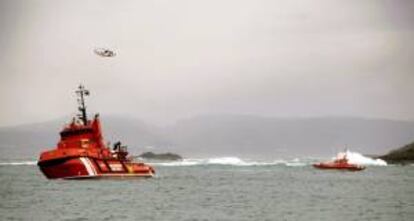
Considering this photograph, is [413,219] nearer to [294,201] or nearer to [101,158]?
[294,201]

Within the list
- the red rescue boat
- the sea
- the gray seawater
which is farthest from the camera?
the red rescue boat

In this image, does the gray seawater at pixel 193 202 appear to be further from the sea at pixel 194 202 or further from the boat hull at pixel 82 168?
the boat hull at pixel 82 168

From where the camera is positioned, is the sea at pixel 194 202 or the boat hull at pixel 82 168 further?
the boat hull at pixel 82 168

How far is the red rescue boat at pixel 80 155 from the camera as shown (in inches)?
3246

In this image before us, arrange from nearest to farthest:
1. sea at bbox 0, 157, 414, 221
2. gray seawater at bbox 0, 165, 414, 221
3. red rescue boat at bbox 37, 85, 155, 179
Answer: sea at bbox 0, 157, 414, 221
gray seawater at bbox 0, 165, 414, 221
red rescue boat at bbox 37, 85, 155, 179

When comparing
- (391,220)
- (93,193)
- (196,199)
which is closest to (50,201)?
(93,193)

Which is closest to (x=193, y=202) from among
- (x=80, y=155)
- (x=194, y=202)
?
(x=194, y=202)

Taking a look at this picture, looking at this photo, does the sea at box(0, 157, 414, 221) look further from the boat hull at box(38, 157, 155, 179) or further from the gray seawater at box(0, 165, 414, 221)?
the boat hull at box(38, 157, 155, 179)

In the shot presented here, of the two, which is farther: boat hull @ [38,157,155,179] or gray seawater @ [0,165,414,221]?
boat hull @ [38,157,155,179]

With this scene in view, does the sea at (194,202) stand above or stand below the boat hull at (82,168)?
below

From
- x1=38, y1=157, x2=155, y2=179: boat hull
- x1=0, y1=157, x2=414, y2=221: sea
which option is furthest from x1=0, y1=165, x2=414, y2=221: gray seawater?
x1=38, y1=157, x2=155, y2=179: boat hull

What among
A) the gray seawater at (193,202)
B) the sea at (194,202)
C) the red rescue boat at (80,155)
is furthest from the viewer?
the red rescue boat at (80,155)

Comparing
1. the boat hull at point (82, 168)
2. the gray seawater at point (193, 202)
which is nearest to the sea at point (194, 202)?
the gray seawater at point (193, 202)

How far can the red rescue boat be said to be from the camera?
82.4 m
